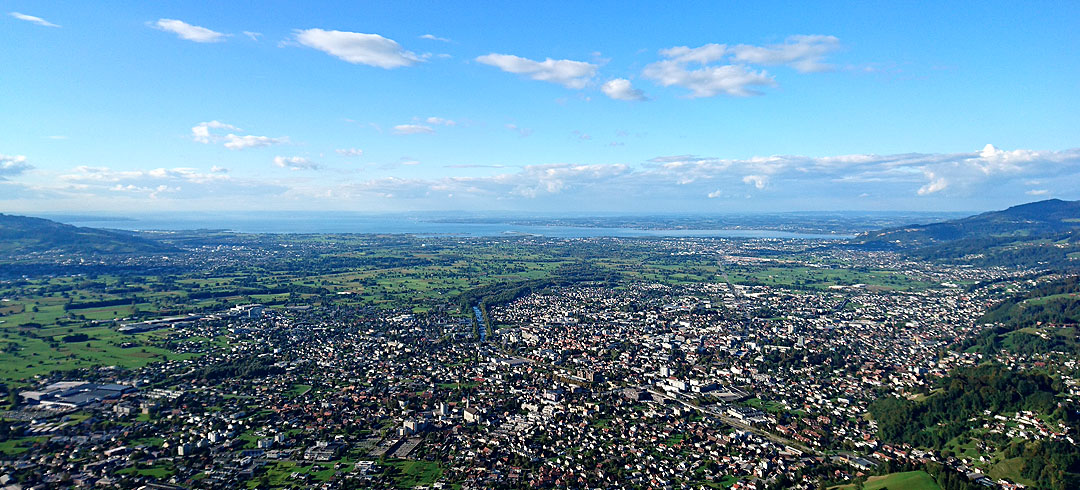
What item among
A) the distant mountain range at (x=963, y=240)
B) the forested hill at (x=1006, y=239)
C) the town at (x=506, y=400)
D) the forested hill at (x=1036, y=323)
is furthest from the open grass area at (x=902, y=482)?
the forested hill at (x=1006, y=239)

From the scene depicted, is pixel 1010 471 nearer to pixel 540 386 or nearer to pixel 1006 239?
pixel 540 386

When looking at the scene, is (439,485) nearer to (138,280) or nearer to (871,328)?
(871,328)

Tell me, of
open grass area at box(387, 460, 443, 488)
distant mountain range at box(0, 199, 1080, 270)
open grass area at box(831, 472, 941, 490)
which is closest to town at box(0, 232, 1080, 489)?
open grass area at box(387, 460, 443, 488)

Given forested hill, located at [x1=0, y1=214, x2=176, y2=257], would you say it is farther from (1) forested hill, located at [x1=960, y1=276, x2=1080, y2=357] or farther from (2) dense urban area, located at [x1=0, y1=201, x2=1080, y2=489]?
(1) forested hill, located at [x1=960, y1=276, x2=1080, y2=357]

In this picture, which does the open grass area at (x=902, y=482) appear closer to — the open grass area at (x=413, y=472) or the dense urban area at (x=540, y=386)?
the dense urban area at (x=540, y=386)

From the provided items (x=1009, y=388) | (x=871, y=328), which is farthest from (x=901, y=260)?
(x=1009, y=388)

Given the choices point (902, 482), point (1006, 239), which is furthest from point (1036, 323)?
point (1006, 239)
